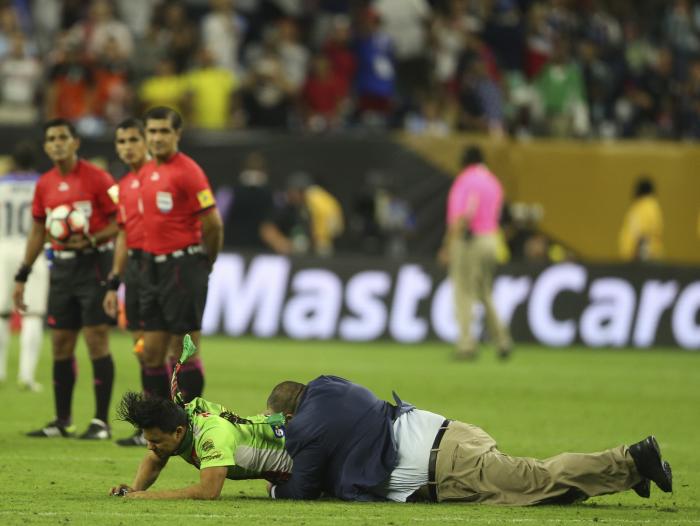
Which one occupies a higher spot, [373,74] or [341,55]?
[341,55]

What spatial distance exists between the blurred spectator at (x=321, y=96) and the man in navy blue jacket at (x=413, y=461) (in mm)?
16331

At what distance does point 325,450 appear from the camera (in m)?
8.30

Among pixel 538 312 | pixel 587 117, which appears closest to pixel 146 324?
pixel 538 312

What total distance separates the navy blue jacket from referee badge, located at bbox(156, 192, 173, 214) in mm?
2752

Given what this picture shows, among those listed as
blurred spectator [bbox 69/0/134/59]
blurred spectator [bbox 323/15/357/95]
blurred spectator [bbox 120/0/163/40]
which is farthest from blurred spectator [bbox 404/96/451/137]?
blurred spectator [bbox 69/0/134/59]

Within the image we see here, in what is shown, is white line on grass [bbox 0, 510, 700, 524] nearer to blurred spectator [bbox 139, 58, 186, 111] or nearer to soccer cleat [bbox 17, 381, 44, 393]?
soccer cleat [bbox 17, 381, 44, 393]

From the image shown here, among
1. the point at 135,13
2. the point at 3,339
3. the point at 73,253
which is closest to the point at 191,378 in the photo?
the point at 73,253

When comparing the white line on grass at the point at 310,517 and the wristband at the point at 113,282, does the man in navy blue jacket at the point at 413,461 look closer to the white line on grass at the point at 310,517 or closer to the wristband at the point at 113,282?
the white line on grass at the point at 310,517

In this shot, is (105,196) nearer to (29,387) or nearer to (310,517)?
(29,387)

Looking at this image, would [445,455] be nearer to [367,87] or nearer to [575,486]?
[575,486]

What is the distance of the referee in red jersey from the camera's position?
10742 mm

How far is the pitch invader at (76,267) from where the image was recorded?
11367mm

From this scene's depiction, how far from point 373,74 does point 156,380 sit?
47.9 feet

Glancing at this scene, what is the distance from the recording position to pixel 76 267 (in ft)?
37.4
